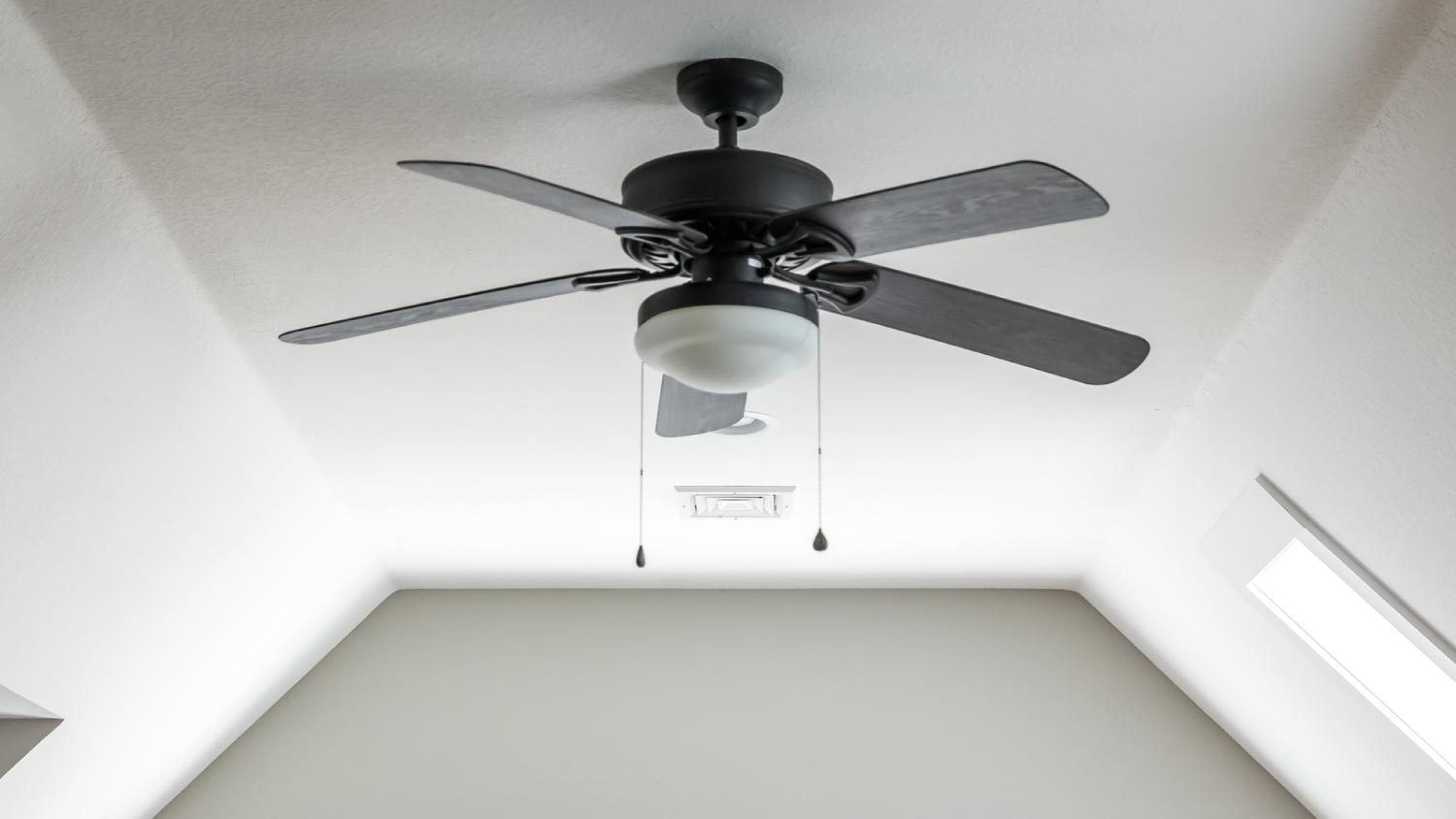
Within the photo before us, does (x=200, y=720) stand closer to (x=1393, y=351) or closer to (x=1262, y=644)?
(x=1262, y=644)

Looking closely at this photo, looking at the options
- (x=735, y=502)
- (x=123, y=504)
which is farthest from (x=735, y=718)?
(x=123, y=504)

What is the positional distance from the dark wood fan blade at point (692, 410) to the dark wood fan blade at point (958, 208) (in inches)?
19.6

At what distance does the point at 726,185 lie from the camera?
5.14 ft

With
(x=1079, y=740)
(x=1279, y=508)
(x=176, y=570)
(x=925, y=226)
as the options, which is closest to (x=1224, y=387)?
(x=1279, y=508)

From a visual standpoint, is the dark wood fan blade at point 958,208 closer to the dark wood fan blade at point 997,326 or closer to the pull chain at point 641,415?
the dark wood fan blade at point 997,326

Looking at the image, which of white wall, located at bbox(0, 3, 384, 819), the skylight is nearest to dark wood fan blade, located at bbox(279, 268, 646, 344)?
white wall, located at bbox(0, 3, 384, 819)

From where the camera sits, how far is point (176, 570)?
283 cm

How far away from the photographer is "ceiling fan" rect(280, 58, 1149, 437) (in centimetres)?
146

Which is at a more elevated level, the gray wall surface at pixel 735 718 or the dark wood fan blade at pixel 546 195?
the gray wall surface at pixel 735 718

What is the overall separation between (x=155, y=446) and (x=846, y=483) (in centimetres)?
157


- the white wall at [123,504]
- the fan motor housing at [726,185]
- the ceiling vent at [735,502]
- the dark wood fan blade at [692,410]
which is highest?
the white wall at [123,504]

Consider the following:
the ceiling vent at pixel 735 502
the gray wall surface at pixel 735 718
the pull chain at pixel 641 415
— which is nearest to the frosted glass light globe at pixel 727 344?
the pull chain at pixel 641 415

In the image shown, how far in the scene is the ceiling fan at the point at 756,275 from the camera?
1.46 m

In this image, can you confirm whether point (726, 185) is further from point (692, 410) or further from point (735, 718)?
point (735, 718)
